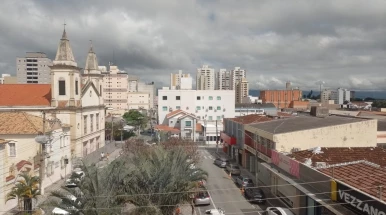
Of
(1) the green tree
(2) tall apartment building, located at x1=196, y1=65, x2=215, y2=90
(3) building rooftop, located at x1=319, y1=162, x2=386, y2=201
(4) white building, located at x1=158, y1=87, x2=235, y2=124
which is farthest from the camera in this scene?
(2) tall apartment building, located at x1=196, y1=65, x2=215, y2=90

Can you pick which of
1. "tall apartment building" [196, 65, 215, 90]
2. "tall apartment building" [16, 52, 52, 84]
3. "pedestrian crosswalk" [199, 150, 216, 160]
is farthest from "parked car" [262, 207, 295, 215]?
"tall apartment building" [16, 52, 52, 84]

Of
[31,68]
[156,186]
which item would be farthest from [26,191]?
[31,68]

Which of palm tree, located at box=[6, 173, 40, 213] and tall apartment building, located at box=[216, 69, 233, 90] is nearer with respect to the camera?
palm tree, located at box=[6, 173, 40, 213]

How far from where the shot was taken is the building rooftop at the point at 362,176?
1395 centimetres

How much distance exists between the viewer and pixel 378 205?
12.0m

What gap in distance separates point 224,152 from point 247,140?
15070 mm

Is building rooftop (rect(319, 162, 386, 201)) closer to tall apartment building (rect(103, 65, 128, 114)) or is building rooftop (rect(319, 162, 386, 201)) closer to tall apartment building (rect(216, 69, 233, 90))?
tall apartment building (rect(103, 65, 128, 114))

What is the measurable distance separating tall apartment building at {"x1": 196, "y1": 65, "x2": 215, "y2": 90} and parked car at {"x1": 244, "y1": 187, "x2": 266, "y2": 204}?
117m

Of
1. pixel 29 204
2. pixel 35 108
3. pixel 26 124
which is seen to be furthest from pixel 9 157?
pixel 35 108

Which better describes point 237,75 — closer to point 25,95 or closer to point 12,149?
point 25,95

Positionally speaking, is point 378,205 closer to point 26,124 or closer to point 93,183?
point 93,183

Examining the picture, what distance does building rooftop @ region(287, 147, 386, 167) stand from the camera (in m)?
20.4

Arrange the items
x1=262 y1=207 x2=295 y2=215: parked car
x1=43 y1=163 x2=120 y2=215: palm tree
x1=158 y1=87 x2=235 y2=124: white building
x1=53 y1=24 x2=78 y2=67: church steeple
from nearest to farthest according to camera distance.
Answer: x1=43 y1=163 x2=120 y2=215: palm tree → x1=262 y1=207 x2=295 y2=215: parked car → x1=53 y1=24 x2=78 y2=67: church steeple → x1=158 y1=87 x2=235 y2=124: white building

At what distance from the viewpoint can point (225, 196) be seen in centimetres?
2559
